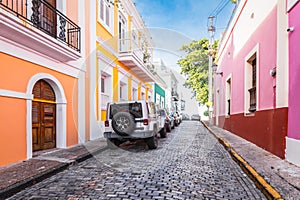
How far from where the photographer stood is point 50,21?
25.1 ft

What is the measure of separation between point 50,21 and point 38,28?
132 centimetres

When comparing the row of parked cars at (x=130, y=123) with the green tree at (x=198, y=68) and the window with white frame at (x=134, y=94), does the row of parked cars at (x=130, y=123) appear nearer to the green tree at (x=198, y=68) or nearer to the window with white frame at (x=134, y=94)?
the window with white frame at (x=134, y=94)

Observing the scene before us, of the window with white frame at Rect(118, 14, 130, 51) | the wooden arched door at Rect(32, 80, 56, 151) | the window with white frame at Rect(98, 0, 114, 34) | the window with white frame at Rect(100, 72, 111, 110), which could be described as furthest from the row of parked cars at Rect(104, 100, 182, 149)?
the window with white frame at Rect(118, 14, 130, 51)

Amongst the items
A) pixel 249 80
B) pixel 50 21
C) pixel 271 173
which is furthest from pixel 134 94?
pixel 271 173

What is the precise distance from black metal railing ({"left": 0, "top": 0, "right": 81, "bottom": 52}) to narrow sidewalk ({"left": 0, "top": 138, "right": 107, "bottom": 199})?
11.2 ft

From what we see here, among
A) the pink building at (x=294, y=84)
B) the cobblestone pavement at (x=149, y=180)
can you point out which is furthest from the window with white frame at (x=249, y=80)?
the pink building at (x=294, y=84)

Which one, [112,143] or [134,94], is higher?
[134,94]

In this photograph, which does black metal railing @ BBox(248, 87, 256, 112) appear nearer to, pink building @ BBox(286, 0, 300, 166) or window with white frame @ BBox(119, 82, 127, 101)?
pink building @ BBox(286, 0, 300, 166)

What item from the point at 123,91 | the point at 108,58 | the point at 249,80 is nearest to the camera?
the point at 249,80

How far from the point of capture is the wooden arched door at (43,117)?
6.79 metres

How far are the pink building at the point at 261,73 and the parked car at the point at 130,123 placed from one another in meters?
3.48

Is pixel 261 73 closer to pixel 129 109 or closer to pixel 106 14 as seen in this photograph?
pixel 129 109

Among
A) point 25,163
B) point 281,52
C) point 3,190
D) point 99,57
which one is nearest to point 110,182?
point 3,190

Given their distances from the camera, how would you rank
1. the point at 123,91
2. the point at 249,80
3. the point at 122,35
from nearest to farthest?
the point at 249,80 < the point at 122,35 < the point at 123,91
